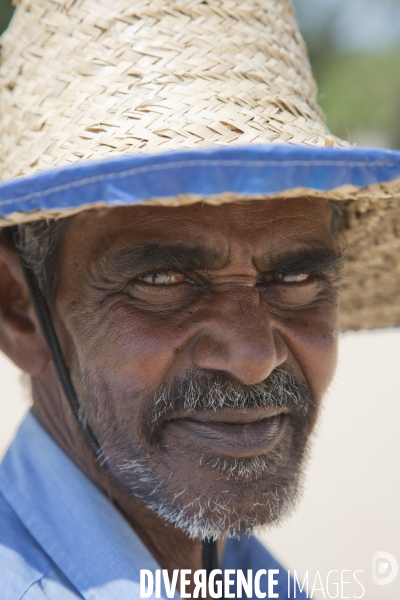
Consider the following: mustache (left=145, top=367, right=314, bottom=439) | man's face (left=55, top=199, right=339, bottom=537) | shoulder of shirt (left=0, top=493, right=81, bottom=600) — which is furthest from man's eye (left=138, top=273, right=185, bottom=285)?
shoulder of shirt (left=0, top=493, right=81, bottom=600)

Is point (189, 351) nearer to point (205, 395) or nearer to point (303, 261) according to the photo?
point (205, 395)

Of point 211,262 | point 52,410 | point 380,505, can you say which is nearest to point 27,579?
point 52,410

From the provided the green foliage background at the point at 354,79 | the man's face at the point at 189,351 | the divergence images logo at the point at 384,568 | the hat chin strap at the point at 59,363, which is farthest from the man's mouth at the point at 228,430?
→ the green foliage background at the point at 354,79

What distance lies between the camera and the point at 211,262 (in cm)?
177

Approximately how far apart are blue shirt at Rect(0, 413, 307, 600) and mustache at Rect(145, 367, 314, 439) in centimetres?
25

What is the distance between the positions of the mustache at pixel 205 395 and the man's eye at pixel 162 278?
9.2 inches

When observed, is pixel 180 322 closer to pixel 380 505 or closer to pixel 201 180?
pixel 201 180

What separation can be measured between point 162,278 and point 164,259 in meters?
0.09

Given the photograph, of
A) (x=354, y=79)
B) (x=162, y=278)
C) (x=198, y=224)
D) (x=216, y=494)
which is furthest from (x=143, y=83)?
(x=354, y=79)

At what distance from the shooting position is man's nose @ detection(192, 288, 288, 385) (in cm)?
171

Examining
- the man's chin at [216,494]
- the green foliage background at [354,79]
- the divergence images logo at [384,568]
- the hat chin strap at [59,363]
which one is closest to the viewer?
the man's chin at [216,494]

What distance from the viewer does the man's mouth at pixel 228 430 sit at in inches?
70.1

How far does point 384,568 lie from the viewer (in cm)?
486

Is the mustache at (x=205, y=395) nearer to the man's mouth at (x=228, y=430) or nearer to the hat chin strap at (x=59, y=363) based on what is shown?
the man's mouth at (x=228, y=430)
